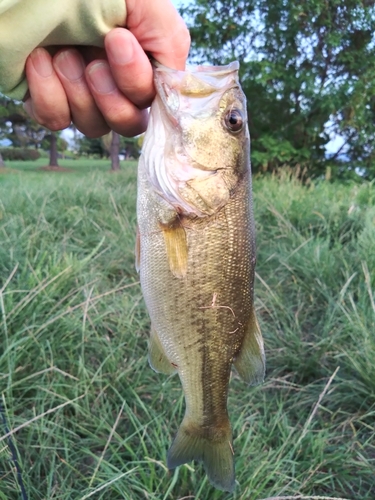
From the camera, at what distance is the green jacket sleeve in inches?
45.8

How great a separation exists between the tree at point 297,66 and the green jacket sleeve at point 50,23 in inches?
326

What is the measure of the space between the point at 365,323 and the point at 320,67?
8891 millimetres

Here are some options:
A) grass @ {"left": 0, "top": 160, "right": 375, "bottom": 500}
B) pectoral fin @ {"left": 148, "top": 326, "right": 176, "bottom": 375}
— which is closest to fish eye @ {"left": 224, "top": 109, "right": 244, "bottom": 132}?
pectoral fin @ {"left": 148, "top": 326, "right": 176, "bottom": 375}

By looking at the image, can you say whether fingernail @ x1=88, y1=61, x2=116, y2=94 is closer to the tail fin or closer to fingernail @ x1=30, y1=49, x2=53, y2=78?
fingernail @ x1=30, y1=49, x2=53, y2=78

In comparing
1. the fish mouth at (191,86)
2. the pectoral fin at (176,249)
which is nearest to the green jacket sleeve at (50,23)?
the fish mouth at (191,86)

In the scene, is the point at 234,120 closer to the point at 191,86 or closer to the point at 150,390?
the point at 191,86

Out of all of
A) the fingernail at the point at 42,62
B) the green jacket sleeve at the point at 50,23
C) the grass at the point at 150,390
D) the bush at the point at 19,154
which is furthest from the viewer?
the bush at the point at 19,154

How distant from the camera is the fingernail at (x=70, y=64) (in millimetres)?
1369

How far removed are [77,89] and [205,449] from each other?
4.32ft

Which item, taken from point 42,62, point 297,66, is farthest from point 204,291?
point 297,66

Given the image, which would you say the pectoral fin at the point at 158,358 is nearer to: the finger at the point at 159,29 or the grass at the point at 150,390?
the grass at the point at 150,390

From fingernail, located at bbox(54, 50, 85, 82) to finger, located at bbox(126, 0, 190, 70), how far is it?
0.75 ft

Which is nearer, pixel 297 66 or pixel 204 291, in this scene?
pixel 204 291

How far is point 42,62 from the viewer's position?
134 cm
